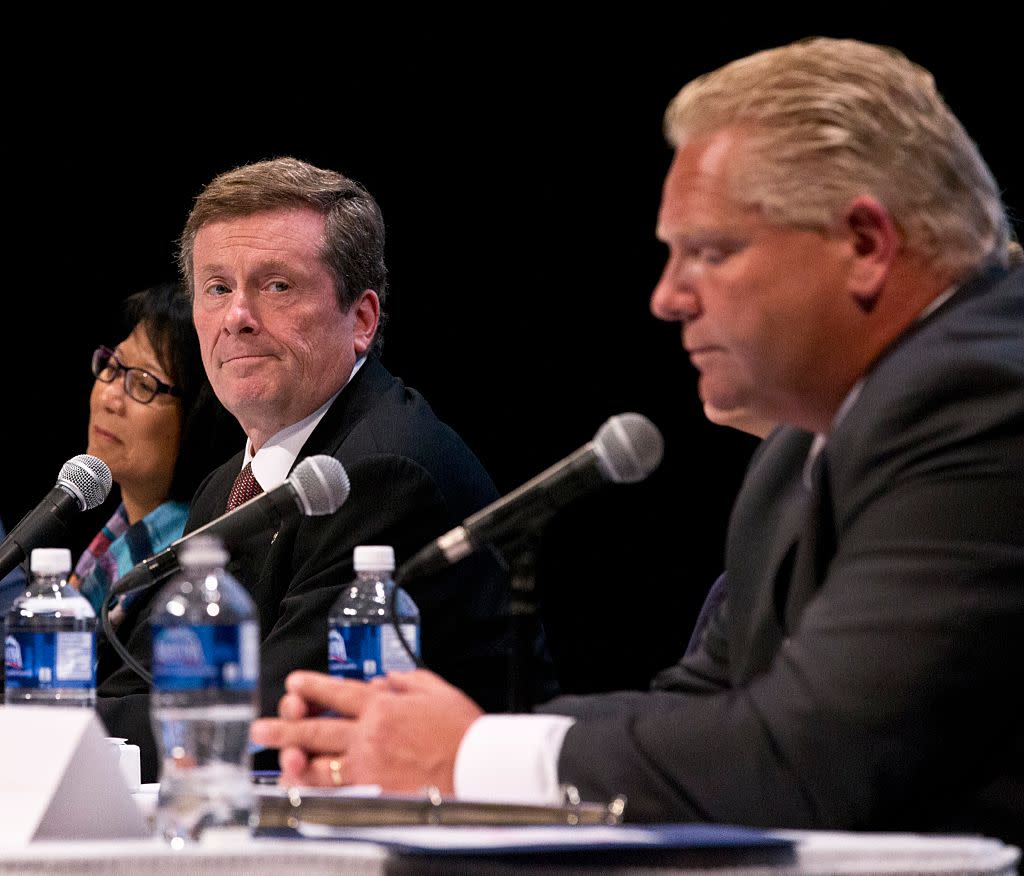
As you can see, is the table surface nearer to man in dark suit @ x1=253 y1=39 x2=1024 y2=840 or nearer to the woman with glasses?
man in dark suit @ x1=253 y1=39 x2=1024 y2=840

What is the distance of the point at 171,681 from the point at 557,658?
10.2 feet

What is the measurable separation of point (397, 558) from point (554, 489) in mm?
1139

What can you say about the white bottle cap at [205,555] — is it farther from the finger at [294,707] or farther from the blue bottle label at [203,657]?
the finger at [294,707]

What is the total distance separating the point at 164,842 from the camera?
3.76ft

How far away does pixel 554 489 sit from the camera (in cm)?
154

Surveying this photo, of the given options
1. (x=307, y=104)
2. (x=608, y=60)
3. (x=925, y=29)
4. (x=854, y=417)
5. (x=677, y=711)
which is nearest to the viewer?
(x=677, y=711)

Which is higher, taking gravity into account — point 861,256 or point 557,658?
point 861,256

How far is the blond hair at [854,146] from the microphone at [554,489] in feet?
0.92

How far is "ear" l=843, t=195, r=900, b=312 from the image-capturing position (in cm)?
143

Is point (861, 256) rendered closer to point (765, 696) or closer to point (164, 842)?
point (765, 696)

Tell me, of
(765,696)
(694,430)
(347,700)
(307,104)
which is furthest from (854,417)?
(307,104)

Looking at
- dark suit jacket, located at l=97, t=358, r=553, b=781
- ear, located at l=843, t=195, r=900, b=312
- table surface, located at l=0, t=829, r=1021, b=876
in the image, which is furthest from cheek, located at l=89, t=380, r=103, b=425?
table surface, located at l=0, t=829, r=1021, b=876

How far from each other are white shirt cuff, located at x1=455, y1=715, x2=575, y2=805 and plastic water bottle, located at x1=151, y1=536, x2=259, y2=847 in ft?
0.63

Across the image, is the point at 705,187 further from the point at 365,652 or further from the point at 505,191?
the point at 505,191
